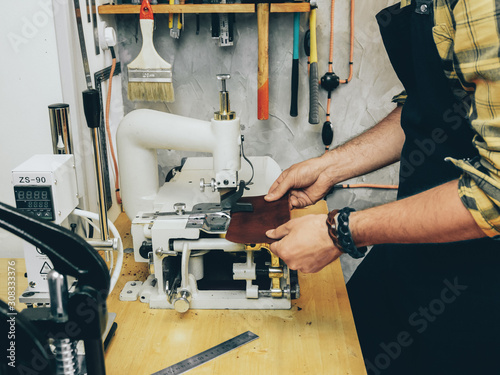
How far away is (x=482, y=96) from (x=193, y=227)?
670 mm

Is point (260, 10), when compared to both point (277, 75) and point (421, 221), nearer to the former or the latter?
point (277, 75)

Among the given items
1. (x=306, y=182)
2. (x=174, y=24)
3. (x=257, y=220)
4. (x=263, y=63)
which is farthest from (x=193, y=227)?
(x=174, y=24)

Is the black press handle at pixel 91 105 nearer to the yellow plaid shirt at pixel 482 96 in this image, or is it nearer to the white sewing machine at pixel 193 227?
the white sewing machine at pixel 193 227

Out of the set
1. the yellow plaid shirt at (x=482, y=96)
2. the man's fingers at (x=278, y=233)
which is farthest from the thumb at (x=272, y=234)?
the yellow plaid shirt at (x=482, y=96)

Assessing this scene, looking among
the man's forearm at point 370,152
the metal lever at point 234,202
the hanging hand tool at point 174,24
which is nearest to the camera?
the metal lever at point 234,202

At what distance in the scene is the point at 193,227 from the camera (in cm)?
117

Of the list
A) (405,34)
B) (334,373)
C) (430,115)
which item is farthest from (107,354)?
(405,34)

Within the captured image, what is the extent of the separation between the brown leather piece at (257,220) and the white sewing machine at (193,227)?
0.09ft

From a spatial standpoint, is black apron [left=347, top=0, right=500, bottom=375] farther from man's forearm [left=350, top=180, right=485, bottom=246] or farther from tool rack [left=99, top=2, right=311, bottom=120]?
tool rack [left=99, top=2, right=311, bottom=120]

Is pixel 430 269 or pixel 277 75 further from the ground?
pixel 277 75

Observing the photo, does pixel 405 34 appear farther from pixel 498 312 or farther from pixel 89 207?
pixel 89 207

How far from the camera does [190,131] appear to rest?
1.27 metres

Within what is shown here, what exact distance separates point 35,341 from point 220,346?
646 millimetres

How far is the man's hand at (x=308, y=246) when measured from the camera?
104cm
